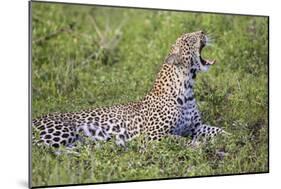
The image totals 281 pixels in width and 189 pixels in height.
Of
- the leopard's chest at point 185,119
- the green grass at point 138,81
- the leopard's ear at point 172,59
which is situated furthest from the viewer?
the leopard's ear at point 172,59

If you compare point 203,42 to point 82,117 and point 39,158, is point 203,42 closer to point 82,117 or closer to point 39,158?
point 82,117

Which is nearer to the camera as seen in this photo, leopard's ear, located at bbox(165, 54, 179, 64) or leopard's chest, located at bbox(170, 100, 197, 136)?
leopard's chest, located at bbox(170, 100, 197, 136)

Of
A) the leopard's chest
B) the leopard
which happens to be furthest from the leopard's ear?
the leopard's chest

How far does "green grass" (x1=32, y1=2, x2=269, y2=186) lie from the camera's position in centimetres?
507

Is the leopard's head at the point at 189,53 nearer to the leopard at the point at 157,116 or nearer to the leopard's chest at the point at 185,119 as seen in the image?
the leopard at the point at 157,116

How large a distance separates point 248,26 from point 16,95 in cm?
192

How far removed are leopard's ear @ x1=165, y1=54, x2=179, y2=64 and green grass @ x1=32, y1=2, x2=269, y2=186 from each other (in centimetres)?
5

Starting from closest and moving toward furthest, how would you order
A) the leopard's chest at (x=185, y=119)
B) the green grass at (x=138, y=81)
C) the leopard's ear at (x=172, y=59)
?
the green grass at (x=138, y=81), the leopard's chest at (x=185, y=119), the leopard's ear at (x=172, y=59)

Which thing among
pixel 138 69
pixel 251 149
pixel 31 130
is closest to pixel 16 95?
pixel 31 130

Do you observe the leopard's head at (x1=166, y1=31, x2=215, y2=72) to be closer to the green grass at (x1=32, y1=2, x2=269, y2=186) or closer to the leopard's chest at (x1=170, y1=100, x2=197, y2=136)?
the green grass at (x1=32, y1=2, x2=269, y2=186)

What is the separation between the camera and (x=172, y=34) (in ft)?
18.4

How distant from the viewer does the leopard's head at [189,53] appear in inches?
213

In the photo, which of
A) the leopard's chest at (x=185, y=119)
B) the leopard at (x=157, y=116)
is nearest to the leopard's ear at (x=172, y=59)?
the leopard at (x=157, y=116)

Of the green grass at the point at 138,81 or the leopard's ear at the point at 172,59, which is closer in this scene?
the green grass at the point at 138,81
